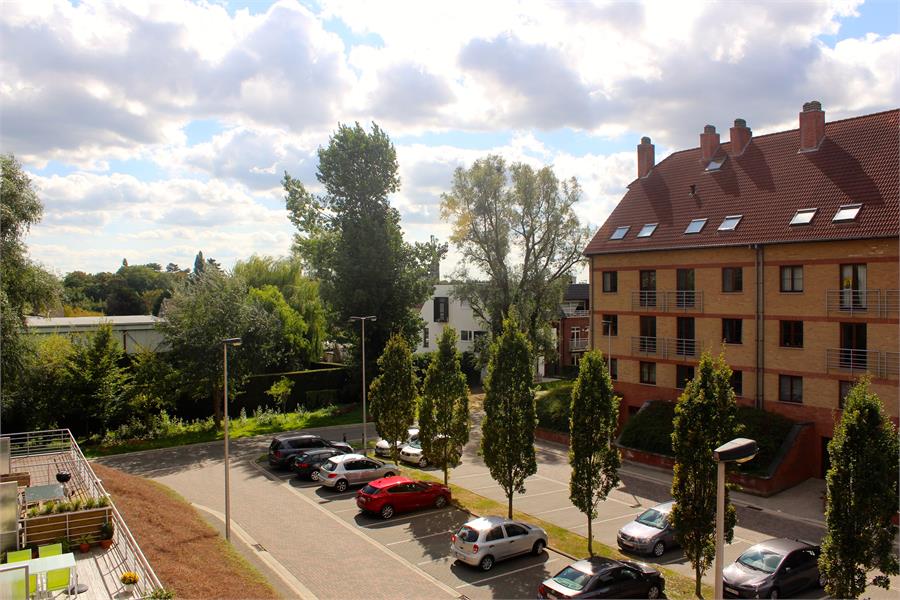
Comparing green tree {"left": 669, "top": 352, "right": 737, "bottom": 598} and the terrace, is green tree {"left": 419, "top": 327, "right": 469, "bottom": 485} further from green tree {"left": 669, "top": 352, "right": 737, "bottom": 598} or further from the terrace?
the terrace

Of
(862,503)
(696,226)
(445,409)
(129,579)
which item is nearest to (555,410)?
(696,226)

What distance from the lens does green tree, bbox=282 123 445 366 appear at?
141 ft

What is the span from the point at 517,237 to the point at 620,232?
976 cm

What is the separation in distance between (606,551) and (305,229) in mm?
32753

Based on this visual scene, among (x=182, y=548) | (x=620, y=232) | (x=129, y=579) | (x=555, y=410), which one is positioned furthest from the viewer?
(x=555, y=410)

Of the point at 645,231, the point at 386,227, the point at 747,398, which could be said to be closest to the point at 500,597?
the point at 747,398

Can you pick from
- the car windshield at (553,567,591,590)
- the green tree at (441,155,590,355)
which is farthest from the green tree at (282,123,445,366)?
the car windshield at (553,567,591,590)

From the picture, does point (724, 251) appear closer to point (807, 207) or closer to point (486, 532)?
point (807, 207)

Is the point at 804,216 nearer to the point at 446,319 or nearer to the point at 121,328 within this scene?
the point at 446,319

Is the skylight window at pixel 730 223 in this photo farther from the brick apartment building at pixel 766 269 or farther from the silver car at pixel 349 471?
the silver car at pixel 349 471

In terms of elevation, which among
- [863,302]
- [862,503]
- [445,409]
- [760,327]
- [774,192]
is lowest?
[862,503]

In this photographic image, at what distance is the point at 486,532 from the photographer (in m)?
18.2

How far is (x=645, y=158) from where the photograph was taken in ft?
126

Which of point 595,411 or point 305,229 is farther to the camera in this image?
point 305,229
